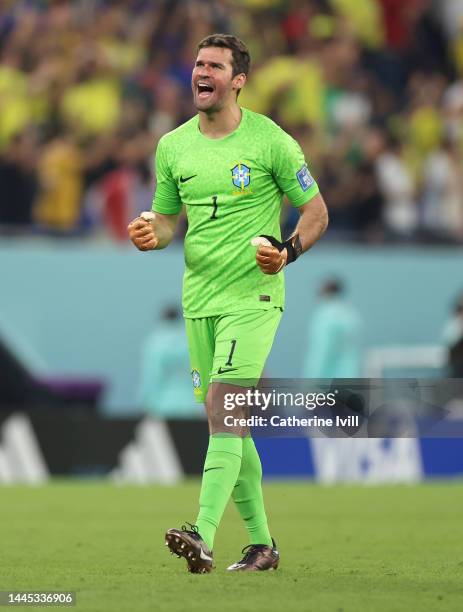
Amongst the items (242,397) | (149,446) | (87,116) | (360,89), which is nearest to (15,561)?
(242,397)

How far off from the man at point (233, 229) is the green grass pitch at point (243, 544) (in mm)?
639

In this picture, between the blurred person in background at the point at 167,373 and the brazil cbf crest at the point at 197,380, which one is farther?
the blurred person in background at the point at 167,373

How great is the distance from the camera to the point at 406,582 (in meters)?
→ 6.86

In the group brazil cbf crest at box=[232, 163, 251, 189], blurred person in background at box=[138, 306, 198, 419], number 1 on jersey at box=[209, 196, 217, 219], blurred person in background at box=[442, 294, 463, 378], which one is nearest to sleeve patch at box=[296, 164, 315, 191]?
brazil cbf crest at box=[232, 163, 251, 189]

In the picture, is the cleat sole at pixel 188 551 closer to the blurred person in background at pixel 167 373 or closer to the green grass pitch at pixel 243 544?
the green grass pitch at pixel 243 544

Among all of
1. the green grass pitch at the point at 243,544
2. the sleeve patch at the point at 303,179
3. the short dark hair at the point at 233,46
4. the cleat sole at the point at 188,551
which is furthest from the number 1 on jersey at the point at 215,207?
the green grass pitch at the point at 243,544

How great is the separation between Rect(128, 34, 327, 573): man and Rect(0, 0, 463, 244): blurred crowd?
30.0ft

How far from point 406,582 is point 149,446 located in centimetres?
987

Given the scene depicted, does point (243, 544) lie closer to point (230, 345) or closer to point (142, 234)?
point (230, 345)

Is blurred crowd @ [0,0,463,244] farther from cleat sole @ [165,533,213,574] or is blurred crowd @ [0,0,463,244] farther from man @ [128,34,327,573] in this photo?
cleat sole @ [165,533,213,574]

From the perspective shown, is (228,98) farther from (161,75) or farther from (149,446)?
(161,75)

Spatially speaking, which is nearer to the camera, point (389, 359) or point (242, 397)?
point (242, 397)

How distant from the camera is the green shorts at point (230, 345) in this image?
7031mm

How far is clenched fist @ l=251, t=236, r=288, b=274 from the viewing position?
680cm
